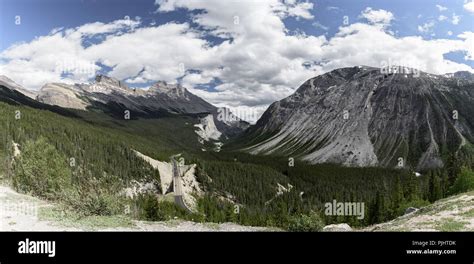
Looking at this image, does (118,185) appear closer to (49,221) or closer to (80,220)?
(80,220)

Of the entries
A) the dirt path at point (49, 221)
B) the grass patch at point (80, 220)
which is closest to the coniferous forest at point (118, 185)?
the grass patch at point (80, 220)

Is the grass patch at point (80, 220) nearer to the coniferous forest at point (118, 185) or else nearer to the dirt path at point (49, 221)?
the dirt path at point (49, 221)

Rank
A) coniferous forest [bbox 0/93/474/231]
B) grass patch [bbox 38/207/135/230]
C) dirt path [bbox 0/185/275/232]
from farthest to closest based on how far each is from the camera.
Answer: coniferous forest [bbox 0/93/474/231] < grass patch [bbox 38/207/135/230] < dirt path [bbox 0/185/275/232]

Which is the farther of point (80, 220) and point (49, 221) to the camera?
point (80, 220)

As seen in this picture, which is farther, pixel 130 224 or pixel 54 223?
pixel 130 224

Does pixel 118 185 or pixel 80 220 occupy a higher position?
pixel 118 185

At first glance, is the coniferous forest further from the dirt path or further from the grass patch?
the dirt path

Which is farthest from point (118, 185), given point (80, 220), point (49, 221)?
point (49, 221)

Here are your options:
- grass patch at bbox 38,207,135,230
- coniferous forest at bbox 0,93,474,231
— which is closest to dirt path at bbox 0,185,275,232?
grass patch at bbox 38,207,135,230

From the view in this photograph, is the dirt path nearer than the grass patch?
Yes
